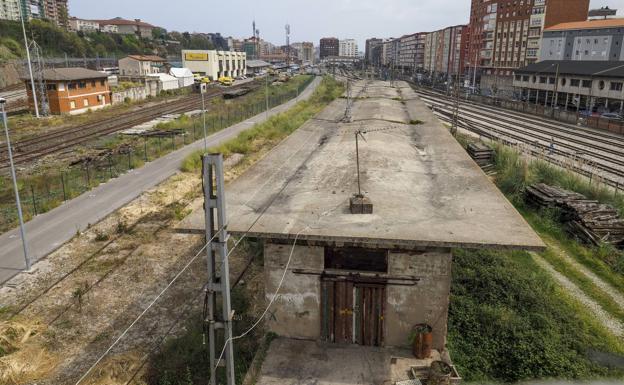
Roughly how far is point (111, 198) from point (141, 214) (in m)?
3.56

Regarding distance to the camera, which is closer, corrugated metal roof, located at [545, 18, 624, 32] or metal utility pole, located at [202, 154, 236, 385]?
metal utility pole, located at [202, 154, 236, 385]

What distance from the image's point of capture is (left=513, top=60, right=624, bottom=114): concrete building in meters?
62.4

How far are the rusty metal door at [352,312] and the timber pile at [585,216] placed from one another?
1497 centimetres

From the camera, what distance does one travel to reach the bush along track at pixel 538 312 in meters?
13.1

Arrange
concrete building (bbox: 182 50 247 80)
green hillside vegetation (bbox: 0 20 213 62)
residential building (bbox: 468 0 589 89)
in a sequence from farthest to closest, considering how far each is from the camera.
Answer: concrete building (bbox: 182 50 247 80), green hillside vegetation (bbox: 0 20 213 62), residential building (bbox: 468 0 589 89)

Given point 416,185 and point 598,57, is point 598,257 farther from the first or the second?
point 598,57

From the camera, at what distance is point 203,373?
12.6 metres

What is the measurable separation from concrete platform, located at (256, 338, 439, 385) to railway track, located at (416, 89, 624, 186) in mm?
25635

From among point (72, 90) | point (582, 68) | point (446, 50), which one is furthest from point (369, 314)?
point (446, 50)

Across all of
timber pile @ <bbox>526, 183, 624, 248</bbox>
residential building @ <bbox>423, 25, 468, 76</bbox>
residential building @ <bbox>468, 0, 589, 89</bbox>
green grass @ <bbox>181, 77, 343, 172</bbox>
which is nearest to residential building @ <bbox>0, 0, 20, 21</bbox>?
residential building @ <bbox>423, 25, 468, 76</bbox>

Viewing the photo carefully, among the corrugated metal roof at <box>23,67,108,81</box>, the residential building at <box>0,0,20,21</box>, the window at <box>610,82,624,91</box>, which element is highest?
the residential building at <box>0,0,20,21</box>

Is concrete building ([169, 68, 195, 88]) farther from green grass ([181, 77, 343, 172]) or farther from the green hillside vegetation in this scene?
green grass ([181, 77, 343, 172])

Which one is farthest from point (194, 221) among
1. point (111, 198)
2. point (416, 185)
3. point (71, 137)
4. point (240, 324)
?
point (71, 137)

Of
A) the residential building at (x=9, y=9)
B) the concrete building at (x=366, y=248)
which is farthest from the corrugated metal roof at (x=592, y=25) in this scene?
the residential building at (x=9, y=9)
